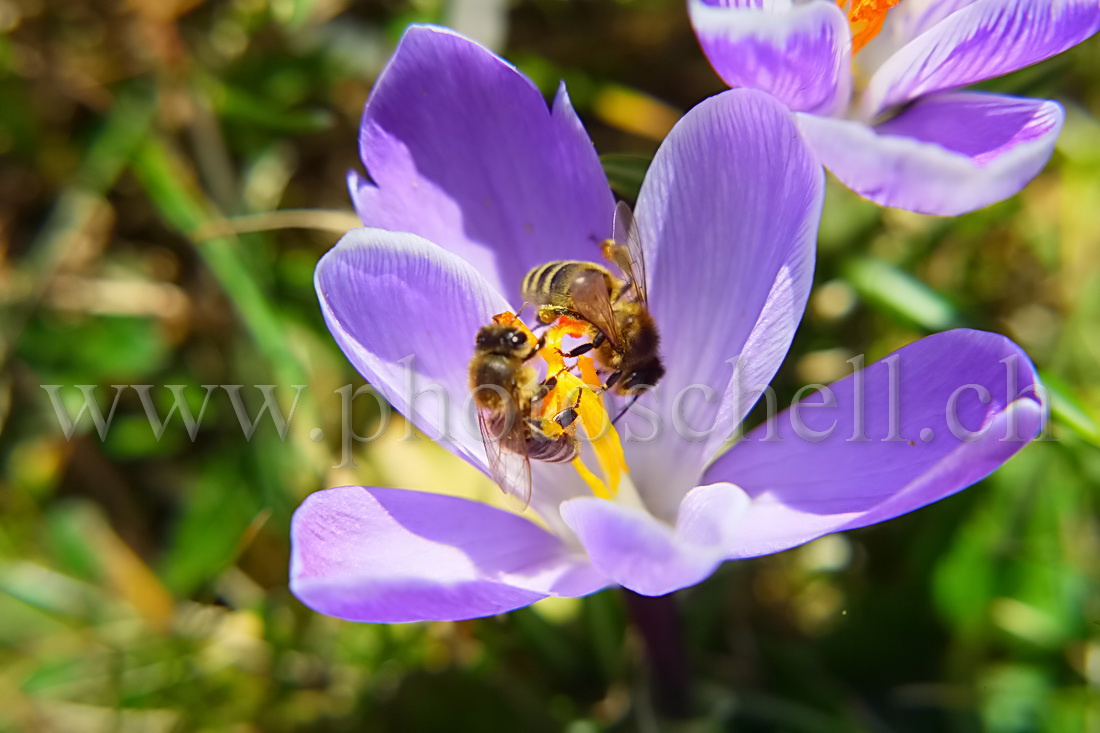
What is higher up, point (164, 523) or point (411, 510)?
point (411, 510)

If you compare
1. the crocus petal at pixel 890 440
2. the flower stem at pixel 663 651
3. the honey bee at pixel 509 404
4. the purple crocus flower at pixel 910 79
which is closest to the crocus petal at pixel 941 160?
the purple crocus flower at pixel 910 79

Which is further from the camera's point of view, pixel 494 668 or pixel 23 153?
pixel 23 153

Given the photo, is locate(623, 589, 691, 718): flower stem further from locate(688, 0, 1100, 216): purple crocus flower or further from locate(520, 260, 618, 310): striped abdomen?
locate(688, 0, 1100, 216): purple crocus flower

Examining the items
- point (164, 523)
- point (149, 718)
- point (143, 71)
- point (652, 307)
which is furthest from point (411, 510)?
point (143, 71)

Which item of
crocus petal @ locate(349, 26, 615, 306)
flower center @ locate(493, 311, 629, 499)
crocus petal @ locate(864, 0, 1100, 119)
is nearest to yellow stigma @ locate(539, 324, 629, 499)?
flower center @ locate(493, 311, 629, 499)

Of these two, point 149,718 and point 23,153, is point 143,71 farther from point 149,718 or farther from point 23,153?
point 149,718

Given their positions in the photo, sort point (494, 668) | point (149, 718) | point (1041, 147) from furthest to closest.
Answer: point (149, 718), point (494, 668), point (1041, 147)

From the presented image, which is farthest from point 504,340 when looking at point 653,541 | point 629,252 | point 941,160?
point 941,160
